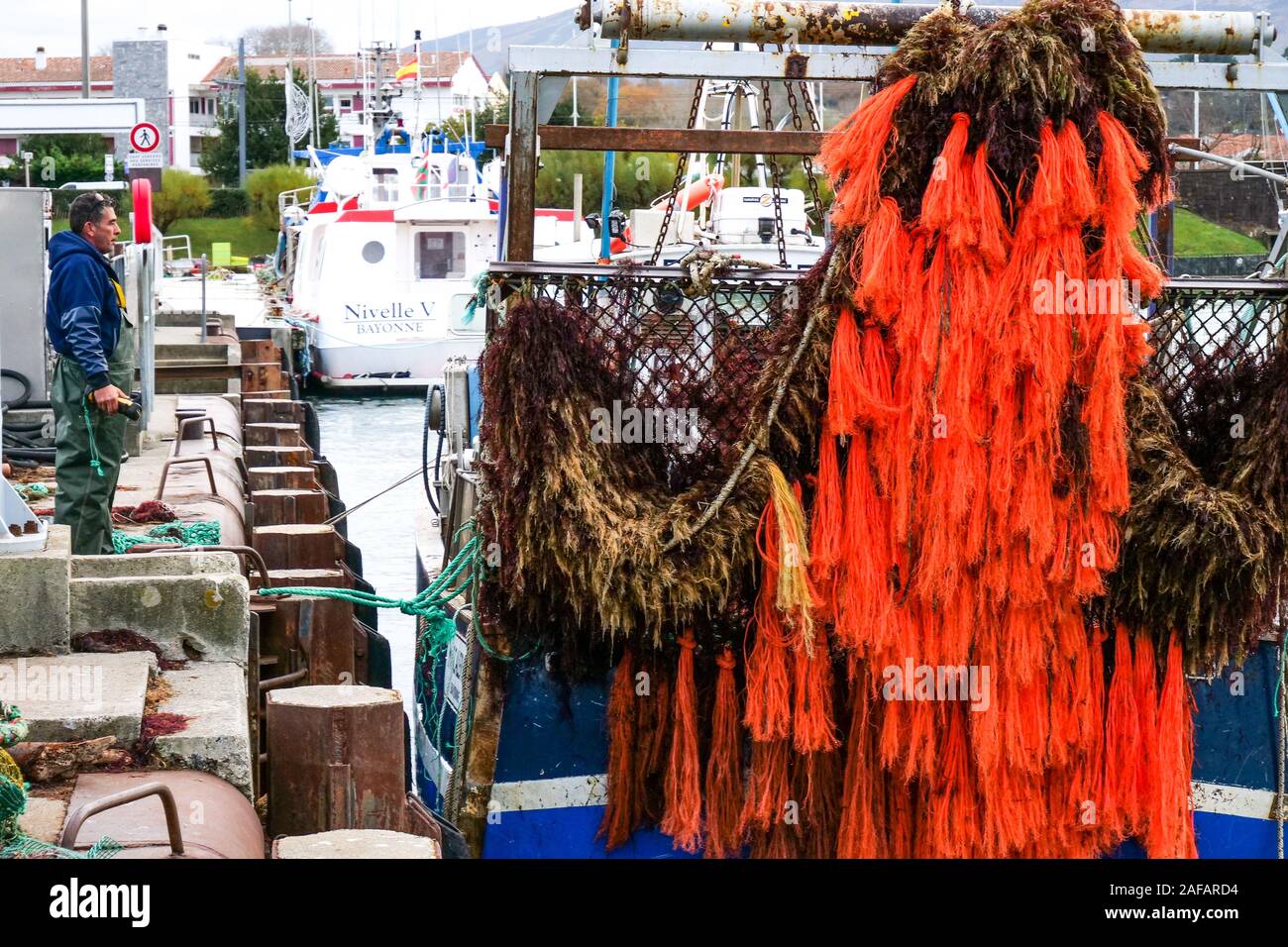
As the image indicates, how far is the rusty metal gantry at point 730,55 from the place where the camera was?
5570 millimetres

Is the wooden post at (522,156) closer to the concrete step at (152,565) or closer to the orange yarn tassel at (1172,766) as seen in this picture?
the concrete step at (152,565)

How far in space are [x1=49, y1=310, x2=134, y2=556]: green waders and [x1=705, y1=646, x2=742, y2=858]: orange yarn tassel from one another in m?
3.37

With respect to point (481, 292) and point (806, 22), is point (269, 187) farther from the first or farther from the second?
point (806, 22)

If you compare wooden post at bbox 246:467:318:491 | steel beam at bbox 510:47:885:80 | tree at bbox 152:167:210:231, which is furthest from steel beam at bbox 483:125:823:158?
tree at bbox 152:167:210:231

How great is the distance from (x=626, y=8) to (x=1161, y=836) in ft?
11.2

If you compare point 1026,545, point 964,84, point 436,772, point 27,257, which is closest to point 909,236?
point 964,84

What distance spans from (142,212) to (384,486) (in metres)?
8.18

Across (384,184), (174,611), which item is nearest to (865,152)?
(174,611)

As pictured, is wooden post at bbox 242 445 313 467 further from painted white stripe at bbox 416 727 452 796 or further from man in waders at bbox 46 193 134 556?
man in waders at bbox 46 193 134 556

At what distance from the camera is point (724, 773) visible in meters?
5.83

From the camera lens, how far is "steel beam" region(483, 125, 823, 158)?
18.6 feet

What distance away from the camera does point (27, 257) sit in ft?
35.2

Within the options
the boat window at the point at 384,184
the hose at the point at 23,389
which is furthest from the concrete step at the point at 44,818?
the boat window at the point at 384,184

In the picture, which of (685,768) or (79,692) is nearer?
(79,692)
